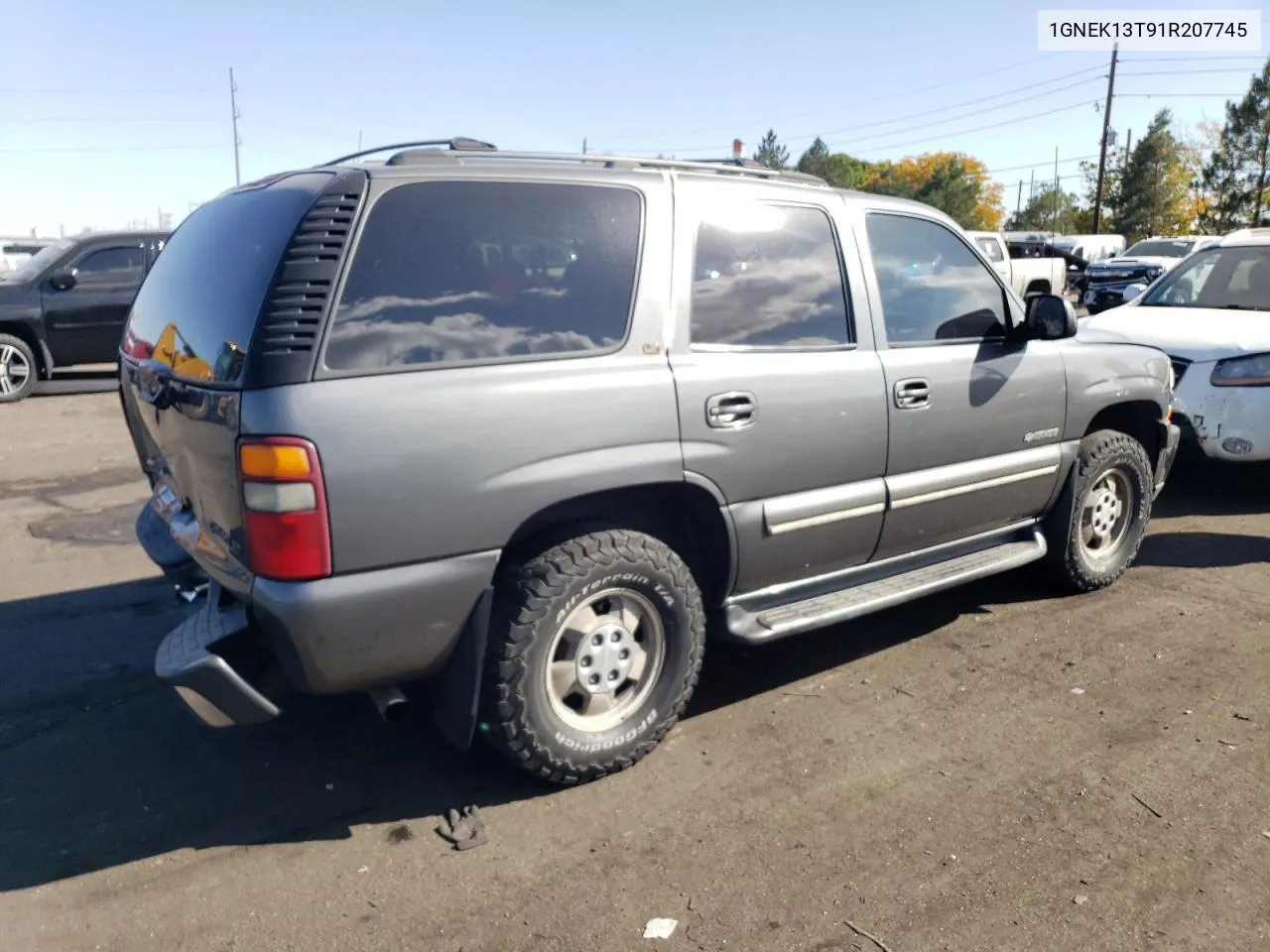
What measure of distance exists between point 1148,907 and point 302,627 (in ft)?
7.79

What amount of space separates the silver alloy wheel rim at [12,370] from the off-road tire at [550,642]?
10181 mm

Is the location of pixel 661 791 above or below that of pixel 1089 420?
below

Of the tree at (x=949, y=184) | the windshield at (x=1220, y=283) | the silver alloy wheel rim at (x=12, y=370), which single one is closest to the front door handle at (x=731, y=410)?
the windshield at (x=1220, y=283)

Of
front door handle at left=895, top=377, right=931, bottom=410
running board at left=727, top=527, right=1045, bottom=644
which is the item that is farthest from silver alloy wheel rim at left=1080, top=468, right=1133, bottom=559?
front door handle at left=895, top=377, right=931, bottom=410

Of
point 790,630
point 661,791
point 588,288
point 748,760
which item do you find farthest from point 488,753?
point 588,288

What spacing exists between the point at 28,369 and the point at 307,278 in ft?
33.3

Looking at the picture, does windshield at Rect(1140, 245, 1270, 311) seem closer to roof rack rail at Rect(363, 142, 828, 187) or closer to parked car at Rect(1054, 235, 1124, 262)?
roof rack rail at Rect(363, 142, 828, 187)

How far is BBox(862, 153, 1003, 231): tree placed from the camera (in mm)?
72000

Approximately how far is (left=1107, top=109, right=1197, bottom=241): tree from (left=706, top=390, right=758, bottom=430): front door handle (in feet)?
191

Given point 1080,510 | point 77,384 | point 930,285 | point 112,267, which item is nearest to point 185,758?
point 930,285

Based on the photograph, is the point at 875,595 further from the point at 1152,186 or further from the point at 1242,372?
the point at 1152,186

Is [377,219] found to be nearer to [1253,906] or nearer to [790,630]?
[790,630]

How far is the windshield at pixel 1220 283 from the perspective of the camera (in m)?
7.68

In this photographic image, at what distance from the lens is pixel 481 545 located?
9.84 feet
